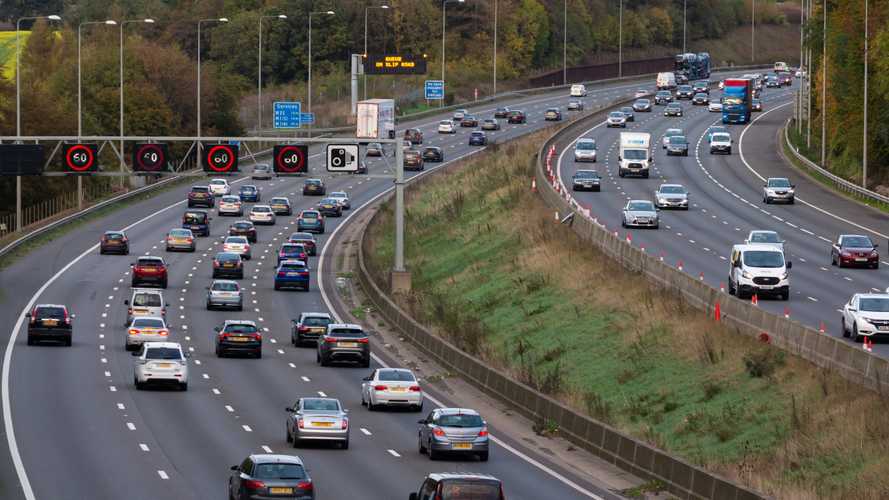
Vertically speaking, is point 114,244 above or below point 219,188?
below

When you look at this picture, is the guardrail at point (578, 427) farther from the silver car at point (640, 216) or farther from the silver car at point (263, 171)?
the silver car at point (640, 216)

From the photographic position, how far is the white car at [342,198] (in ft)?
342

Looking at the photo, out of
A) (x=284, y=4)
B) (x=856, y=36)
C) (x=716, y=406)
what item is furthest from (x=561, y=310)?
(x=284, y=4)

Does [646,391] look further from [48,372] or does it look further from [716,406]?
[48,372]

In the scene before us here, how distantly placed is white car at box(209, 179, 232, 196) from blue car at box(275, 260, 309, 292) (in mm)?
36112

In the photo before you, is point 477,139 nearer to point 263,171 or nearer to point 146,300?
point 263,171

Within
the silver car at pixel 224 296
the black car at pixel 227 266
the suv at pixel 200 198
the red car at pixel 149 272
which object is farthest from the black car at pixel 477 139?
the silver car at pixel 224 296

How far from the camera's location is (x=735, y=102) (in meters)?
139

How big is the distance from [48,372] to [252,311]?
57.5 feet

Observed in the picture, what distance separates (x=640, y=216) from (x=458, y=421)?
40.2 meters

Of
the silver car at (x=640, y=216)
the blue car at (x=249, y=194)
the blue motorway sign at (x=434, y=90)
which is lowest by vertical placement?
the blue car at (x=249, y=194)

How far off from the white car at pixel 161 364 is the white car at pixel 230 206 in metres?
53.1

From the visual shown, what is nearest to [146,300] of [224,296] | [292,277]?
[224,296]

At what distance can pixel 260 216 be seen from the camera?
9806 centimetres
